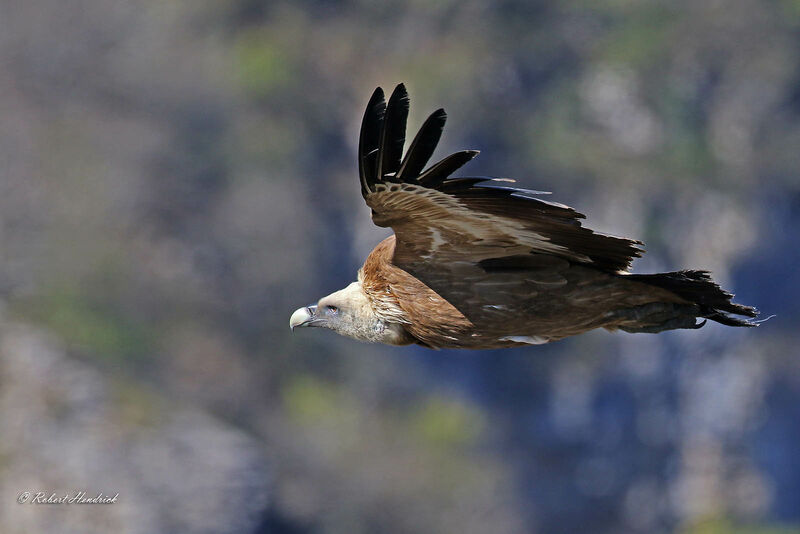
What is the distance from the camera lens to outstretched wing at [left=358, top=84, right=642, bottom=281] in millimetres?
5512

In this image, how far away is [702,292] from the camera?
6508 mm

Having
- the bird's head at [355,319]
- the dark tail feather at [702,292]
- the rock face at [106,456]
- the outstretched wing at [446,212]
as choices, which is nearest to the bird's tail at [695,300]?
the dark tail feather at [702,292]

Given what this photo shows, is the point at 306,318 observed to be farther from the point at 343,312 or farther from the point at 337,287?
the point at 337,287

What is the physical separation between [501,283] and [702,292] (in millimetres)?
990

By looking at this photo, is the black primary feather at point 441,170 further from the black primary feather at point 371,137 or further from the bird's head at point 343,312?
the bird's head at point 343,312

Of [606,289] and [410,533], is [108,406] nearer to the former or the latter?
[410,533]

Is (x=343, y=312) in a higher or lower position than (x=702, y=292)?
lower

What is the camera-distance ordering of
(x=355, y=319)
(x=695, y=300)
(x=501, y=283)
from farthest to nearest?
(x=355, y=319) < (x=695, y=300) < (x=501, y=283)

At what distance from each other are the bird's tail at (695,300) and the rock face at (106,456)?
55.6 feet

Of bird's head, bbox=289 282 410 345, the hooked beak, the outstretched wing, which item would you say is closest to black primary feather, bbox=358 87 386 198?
the outstretched wing

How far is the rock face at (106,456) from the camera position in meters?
22.5

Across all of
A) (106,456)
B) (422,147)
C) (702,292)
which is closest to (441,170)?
(422,147)

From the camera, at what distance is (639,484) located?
28.4m

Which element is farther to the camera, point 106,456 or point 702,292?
point 106,456
